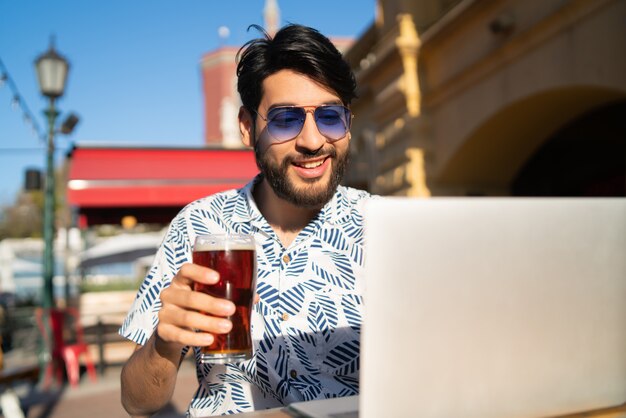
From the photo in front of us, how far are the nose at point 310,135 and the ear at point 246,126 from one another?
291 mm

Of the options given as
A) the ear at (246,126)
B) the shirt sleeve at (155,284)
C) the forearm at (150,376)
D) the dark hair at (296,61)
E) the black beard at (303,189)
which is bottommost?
the forearm at (150,376)

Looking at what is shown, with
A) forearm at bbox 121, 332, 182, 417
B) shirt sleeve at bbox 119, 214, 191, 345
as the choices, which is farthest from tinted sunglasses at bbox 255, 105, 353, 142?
forearm at bbox 121, 332, 182, 417

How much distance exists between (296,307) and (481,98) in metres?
5.01

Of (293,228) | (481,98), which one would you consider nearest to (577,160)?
(481,98)

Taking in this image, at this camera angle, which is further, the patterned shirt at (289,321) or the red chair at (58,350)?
the red chair at (58,350)

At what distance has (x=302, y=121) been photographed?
1862 millimetres

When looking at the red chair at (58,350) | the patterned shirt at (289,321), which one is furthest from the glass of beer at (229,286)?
the red chair at (58,350)

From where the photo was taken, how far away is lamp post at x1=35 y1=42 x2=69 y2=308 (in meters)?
7.56

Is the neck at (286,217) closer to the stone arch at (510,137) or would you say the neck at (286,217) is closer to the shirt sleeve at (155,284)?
the shirt sleeve at (155,284)

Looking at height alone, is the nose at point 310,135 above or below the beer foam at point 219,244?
above

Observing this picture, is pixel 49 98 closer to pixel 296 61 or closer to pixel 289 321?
pixel 296 61

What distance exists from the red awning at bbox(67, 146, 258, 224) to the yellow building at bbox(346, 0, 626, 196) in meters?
2.08

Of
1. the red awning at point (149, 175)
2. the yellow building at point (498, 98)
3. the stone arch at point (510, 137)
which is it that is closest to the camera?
the yellow building at point (498, 98)

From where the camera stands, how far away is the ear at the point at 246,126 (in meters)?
2.12
